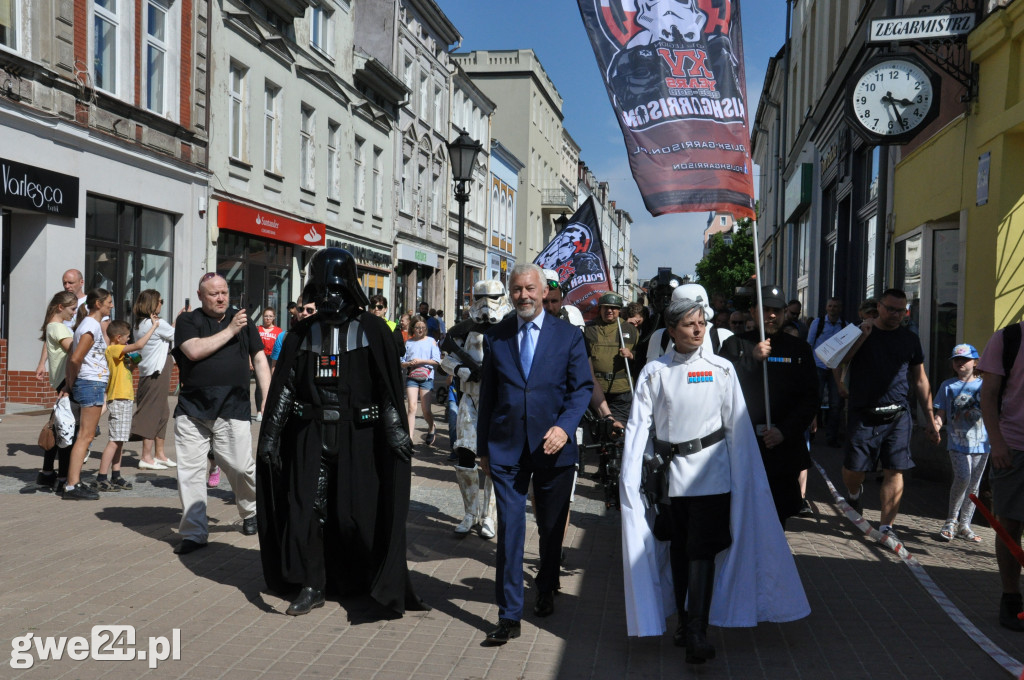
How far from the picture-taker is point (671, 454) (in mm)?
4766

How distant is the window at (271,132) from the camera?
74.2 ft

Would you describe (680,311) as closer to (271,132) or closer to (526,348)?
(526,348)

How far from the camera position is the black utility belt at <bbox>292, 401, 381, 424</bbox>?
538cm

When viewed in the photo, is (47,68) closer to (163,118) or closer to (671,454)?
(163,118)

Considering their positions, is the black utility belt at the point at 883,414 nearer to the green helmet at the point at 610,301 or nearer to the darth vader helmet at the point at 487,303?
the green helmet at the point at 610,301

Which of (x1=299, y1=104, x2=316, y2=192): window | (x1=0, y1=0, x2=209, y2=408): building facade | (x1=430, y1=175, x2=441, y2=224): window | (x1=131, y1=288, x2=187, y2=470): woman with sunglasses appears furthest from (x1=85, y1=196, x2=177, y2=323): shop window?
(x1=430, y1=175, x2=441, y2=224): window

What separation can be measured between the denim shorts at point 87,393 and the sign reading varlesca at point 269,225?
39.9 ft

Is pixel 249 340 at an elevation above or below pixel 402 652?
above

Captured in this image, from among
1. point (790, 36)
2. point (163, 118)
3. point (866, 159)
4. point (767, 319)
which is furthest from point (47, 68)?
point (790, 36)

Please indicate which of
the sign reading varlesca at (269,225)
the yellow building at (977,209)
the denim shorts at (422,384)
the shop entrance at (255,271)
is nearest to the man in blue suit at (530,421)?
the yellow building at (977,209)

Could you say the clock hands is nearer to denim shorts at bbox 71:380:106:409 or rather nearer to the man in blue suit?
the man in blue suit

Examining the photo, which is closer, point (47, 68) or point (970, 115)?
point (970, 115)

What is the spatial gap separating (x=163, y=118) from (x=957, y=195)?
44.4 feet

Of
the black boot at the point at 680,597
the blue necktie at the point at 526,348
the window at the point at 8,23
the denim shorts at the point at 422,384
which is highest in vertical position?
the window at the point at 8,23
